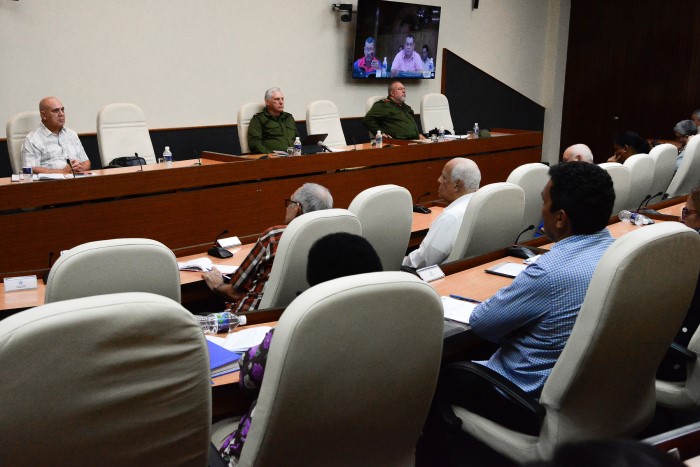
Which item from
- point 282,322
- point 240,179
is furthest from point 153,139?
point 282,322

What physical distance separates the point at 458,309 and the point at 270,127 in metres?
4.41

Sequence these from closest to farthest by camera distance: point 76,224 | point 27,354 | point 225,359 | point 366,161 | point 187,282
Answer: point 27,354 → point 225,359 → point 187,282 → point 76,224 → point 366,161

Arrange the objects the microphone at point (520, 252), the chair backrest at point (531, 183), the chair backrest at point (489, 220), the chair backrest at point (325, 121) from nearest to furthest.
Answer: the chair backrest at point (489, 220) < the microphone at point (520, 252) < the chair backrest at point (531, 183) < the chair backrest at point (325, 121)

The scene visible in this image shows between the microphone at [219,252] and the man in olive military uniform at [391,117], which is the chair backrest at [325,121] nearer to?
the man in olive military uniform at [391,117]

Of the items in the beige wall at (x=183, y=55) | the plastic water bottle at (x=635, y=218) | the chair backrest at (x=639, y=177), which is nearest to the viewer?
the plastic water bottle at (x=635, y=218)

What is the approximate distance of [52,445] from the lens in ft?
4.37

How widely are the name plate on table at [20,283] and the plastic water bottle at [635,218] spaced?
3.24m

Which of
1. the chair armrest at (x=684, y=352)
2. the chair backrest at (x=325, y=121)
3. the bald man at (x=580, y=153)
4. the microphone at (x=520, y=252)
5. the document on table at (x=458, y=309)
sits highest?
the chair backrest at (x=325, y=121)

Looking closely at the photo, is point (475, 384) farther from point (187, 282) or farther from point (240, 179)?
point (240, 179)

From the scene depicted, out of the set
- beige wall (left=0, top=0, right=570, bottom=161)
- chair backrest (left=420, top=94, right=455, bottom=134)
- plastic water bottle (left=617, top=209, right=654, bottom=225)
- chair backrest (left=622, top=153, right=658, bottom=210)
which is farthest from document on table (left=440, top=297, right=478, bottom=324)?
chair backrest (left=420, top=94, right=455, bottom=134)

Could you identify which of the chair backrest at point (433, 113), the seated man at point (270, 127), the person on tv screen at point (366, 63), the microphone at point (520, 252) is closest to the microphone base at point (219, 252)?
the microphone at point (520, 252)

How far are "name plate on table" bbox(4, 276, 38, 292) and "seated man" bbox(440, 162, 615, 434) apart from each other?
5.94ft

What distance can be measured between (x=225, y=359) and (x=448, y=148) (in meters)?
5.19

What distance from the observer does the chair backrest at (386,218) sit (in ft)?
10.8
